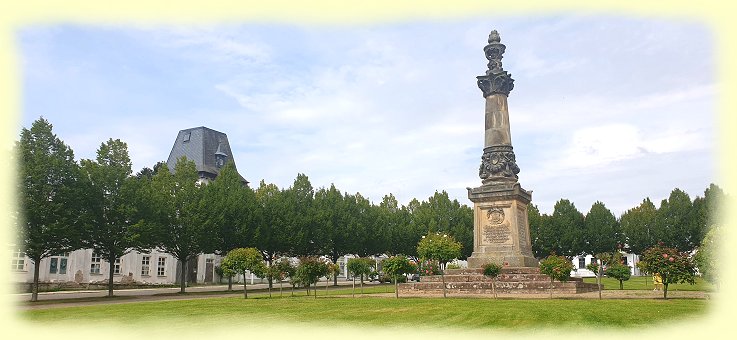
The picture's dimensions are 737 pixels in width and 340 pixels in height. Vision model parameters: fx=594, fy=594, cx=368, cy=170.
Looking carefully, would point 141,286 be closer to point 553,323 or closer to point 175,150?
point 175,150

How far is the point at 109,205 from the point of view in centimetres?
4231

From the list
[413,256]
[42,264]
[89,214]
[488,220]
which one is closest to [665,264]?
[488,220]

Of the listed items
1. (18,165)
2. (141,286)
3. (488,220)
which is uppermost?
(18,165)

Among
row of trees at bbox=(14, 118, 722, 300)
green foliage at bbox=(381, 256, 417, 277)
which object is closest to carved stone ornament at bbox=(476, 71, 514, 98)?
green foliage at bbox=(381, 256, 417, 277)

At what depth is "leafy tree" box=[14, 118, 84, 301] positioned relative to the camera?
36.3 m

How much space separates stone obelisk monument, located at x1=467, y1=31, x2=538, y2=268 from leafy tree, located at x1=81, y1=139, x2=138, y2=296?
23.8 metres

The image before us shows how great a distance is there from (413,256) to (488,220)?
145 feet

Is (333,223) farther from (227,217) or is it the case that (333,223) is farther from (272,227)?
(227,217)

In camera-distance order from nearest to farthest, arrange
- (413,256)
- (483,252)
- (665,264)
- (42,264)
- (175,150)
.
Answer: (665,264), (483,252), (42,264), (413,256), (175,150)

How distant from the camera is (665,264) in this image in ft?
86.3

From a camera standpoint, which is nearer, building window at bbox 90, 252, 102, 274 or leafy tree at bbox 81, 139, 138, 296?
leafy tree at bbox 81, 139, 138, 296

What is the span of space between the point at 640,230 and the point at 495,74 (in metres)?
54.3

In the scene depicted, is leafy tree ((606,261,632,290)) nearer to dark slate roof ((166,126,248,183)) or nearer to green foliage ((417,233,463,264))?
green foliage ((417,233,463,264))

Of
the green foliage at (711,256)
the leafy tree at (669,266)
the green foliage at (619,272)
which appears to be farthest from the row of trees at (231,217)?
the green foliage at (711,256)
